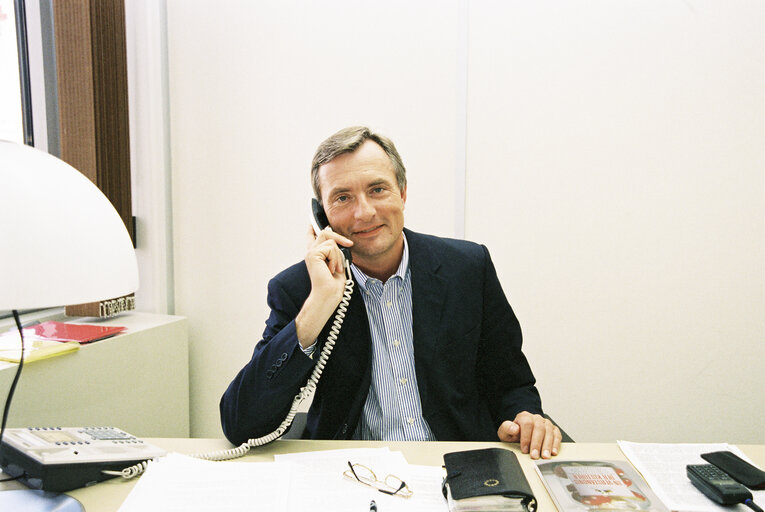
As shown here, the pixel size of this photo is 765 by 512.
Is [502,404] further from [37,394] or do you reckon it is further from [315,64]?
[315,64]

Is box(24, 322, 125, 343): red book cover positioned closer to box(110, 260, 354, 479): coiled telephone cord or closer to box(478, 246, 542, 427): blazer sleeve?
box(110, 260, 354, 479): coiled telephone cord

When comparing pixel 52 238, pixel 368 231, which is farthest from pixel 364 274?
pixel 52 238

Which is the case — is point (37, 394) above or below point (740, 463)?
below

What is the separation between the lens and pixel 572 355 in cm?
208

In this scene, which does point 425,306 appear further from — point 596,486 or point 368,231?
point 596,486

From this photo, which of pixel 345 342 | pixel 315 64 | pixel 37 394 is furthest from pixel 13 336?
pixel 315 64

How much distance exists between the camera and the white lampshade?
608mm

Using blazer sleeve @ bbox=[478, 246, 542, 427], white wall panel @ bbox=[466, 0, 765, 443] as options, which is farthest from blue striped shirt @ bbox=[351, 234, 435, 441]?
white wall panel @ bbox=[466, 0, 765, 443]

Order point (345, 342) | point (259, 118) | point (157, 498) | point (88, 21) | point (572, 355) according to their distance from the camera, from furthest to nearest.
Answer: point (259, 118) → point (572, 355) → point (88, 21) → point (345, 342) → point (157, 498)

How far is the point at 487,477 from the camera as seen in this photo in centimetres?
87

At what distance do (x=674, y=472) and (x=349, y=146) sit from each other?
1099 millimetres

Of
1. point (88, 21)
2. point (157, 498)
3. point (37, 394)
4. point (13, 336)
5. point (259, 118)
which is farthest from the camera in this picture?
point (259, 118)

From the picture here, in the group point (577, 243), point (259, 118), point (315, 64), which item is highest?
point (315, 64)

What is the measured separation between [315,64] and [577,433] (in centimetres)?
193
